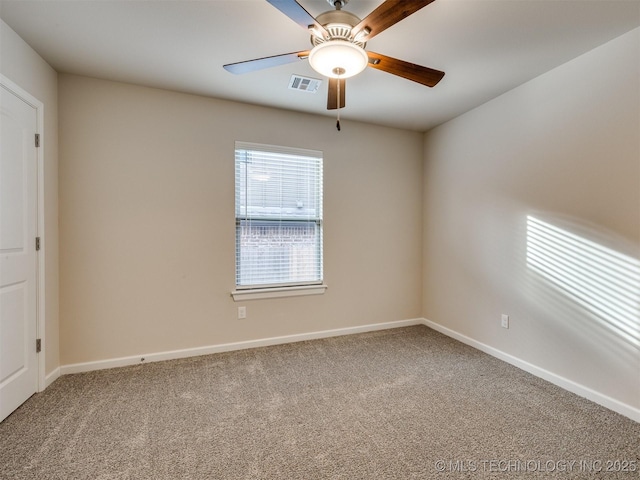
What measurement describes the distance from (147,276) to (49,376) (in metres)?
1.00

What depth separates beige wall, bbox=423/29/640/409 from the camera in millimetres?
1996

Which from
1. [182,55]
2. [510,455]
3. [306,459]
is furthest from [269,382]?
[182,55]

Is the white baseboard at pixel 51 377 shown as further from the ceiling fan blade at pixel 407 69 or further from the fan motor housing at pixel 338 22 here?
the ceiling fan blade at pixel 407 69

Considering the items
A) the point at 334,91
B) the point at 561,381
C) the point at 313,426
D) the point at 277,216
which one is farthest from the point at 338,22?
the point at 561,381

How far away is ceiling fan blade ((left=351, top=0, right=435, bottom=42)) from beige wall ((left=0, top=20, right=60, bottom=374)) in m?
2.29

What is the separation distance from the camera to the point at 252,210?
3131 mm

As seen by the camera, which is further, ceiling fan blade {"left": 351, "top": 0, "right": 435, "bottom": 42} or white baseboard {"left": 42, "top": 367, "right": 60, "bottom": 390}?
white baseboard {"left": 42, "top": 367, "right": 60, "bottom": 390}

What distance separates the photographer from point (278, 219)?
325 cm

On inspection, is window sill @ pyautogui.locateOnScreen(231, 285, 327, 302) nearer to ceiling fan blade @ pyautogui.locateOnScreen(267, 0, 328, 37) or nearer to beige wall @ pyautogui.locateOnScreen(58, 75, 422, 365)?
beige wall @ pyautogui.locateOnScreen(58, 75, 422, 365)

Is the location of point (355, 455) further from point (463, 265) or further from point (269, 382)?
point (463, 265)

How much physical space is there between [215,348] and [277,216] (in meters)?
1.49

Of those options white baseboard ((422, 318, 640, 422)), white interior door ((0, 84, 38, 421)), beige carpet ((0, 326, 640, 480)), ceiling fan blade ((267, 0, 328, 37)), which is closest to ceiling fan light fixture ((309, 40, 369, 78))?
ceiling fan blade ((267, 0, 328, 37))

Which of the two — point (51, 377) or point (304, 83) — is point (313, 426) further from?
point (304, 83)

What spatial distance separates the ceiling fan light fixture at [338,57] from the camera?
1530 mm
